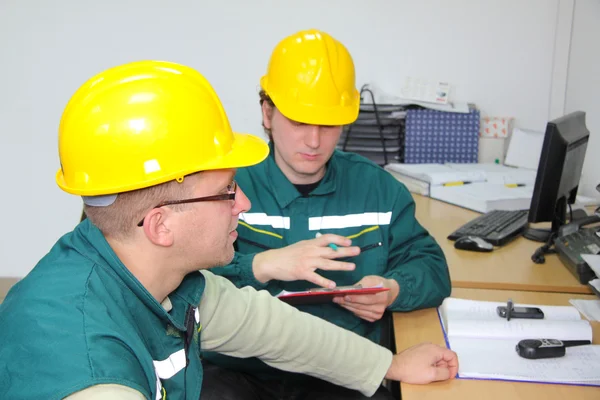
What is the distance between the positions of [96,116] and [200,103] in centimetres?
19

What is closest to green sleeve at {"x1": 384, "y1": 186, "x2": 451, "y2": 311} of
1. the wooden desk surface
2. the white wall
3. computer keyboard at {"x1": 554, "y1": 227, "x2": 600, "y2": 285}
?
the wooden desk surface

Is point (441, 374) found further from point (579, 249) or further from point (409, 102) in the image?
point (409, 102)

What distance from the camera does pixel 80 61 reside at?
3.44m

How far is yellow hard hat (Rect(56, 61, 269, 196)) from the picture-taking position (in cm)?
99

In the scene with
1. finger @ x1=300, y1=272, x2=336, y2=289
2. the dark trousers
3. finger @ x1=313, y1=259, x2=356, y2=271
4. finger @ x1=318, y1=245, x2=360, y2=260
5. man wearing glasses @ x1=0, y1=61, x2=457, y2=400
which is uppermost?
man wearing glasses @ x1=0, y1=61, x2=457, y2=400

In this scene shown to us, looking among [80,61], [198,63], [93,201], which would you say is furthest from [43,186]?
[93,201]

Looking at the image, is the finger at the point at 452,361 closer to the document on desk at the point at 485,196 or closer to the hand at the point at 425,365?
the hand at the point at 425,365

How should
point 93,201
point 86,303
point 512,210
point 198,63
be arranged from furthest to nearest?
point 198,63 < point 512,210 < point 93,201 < point 86,303

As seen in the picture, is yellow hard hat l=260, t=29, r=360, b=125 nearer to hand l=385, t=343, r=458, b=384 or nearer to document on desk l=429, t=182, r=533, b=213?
hand l=385, t=343, r=458, b=384

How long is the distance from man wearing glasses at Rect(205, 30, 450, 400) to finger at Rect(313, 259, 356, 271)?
187 millimetres

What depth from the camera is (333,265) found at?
5.06ft

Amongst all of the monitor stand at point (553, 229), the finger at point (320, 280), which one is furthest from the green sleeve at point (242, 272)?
the monitor stand at point (553, 229)

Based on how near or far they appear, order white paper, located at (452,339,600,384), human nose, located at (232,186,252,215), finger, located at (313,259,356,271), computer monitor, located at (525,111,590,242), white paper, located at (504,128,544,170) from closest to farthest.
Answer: human nose, located at (232,186,252,215) → white paper, located at (452,339,600,384) → finger, located at (313,259,356,271) → computer monitor, located at (525,111,590,242) → white paper, located at (504,128,544,170)

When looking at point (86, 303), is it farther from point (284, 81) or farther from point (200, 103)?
point (284, 81)
